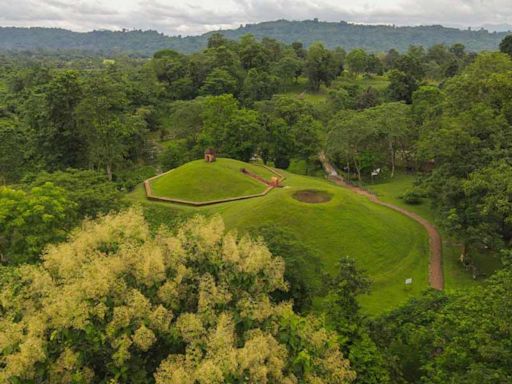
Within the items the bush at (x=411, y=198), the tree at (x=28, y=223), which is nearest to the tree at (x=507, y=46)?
the bush at (x=411, y=198)

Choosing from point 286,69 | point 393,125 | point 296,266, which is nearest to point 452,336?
point 296,266

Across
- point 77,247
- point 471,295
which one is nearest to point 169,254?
point 77,247

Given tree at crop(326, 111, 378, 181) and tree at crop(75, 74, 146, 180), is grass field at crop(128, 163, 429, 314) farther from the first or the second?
tree at crop(75, 74, 146, 180)

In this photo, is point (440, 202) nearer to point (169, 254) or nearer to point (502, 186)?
point (502, 186)

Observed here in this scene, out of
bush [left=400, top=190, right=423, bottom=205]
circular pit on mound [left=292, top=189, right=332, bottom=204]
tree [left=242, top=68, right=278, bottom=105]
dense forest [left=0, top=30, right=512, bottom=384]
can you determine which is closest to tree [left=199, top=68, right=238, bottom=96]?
tree [left=242, top=68, right=278, bottom=105]

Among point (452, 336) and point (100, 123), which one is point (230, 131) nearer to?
point (100, 123)

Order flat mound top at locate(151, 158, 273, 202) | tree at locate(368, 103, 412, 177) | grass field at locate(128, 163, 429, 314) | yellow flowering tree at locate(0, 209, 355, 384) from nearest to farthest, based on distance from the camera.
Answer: yellow flowering tree at locate(0, 209, 355, 384), grass field at locate(128, 163, 429, 314), flat mound top at locate(151, 158, 273, 202), tree at locate(368, 103, 412, 177)
